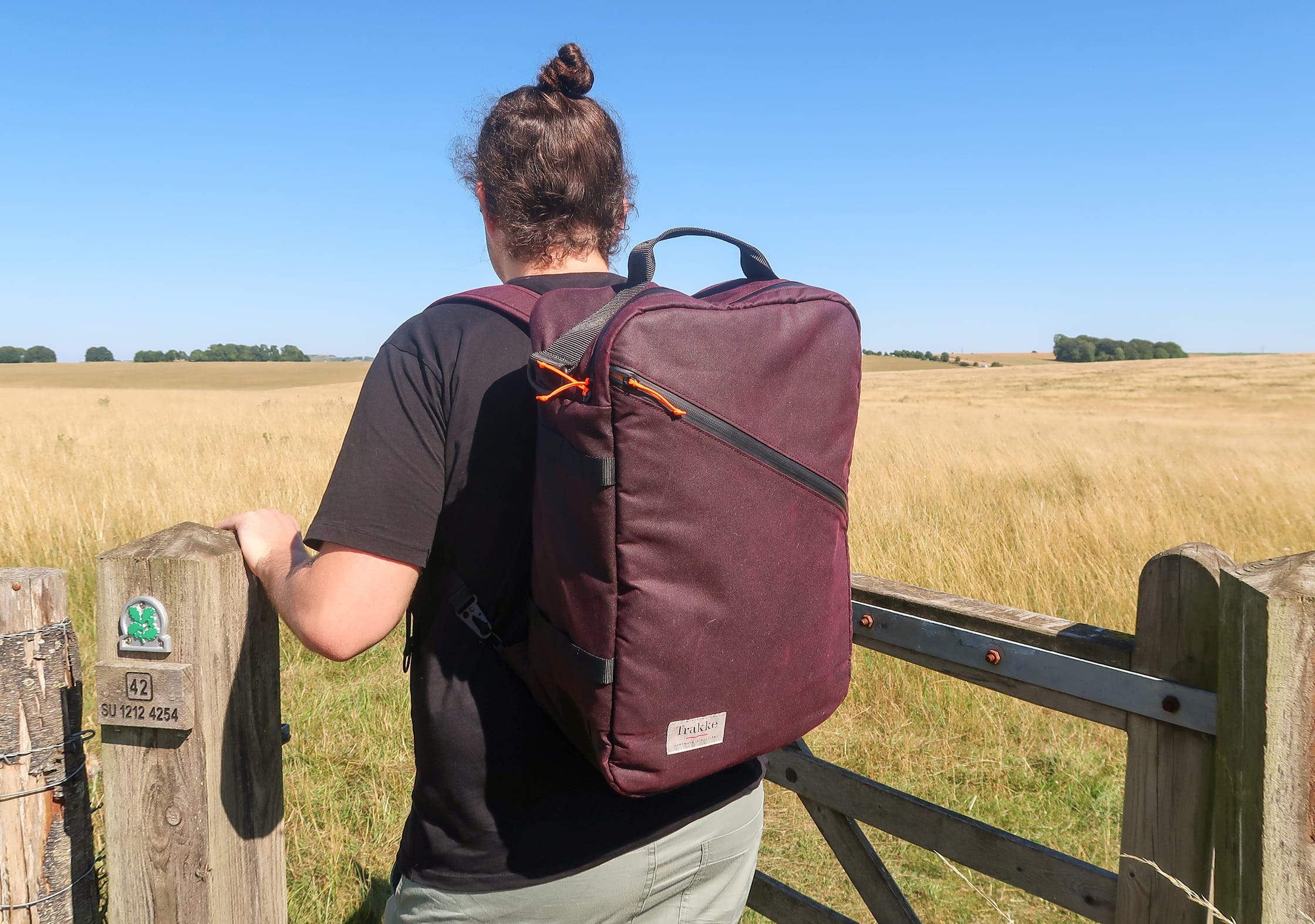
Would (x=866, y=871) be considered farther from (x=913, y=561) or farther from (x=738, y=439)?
(x=913, y=561)

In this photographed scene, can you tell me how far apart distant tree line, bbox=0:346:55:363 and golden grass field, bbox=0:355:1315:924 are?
8173 centimetres

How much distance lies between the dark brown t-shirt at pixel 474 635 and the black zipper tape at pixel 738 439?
0.26 metres

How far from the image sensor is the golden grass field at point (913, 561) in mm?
3404

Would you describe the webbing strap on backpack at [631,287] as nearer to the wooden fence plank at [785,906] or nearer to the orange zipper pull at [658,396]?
the orange zipper pull at [658,396]

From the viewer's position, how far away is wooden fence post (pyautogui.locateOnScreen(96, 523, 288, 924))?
1412mm

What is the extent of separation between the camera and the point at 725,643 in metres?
1.23

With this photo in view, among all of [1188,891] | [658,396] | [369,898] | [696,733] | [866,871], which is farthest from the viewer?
[369,898]

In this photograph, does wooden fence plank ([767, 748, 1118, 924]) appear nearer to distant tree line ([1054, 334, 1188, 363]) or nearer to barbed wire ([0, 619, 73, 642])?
barbed wire ([0, 619, 73, 642])

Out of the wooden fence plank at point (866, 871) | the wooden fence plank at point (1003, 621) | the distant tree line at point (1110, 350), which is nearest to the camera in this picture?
the wooden fence plank at point (1003, 621)

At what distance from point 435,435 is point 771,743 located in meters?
0.68

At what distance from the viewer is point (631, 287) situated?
4.27 feet

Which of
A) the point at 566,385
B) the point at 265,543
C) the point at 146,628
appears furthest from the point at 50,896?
the point at 566,385

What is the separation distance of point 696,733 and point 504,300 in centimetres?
70

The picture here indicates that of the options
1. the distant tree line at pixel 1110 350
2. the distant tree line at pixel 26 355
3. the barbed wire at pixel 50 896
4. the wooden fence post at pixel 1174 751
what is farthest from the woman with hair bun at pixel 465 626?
the distant tree line at pixel 26 355
